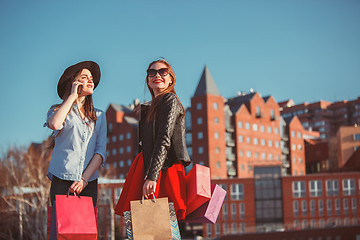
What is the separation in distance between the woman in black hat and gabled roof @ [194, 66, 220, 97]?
64.3 metres

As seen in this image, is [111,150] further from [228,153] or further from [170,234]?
[170,234]

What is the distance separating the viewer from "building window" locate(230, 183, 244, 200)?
205 feet

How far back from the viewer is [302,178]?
6378cm

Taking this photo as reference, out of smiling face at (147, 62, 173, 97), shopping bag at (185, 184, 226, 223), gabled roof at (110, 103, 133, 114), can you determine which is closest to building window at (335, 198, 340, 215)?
gabled roof at (110, 103, 133, 114)

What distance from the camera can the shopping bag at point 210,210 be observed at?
4242 mm

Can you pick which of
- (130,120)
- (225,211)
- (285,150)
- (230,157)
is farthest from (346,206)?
(130,120)

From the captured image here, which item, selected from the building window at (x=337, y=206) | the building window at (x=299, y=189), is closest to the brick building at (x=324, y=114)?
the building window at (x=337, y=206)

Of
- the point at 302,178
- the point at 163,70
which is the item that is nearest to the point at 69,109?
the point at 163,70

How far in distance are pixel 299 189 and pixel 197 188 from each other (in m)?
62.1

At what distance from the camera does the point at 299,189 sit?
63.9 metres

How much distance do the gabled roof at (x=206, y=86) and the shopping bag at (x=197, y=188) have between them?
64461mm

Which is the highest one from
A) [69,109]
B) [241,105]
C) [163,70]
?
[241,105]

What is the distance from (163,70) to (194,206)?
123cm

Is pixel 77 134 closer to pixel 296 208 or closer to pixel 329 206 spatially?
pixel 296 208
